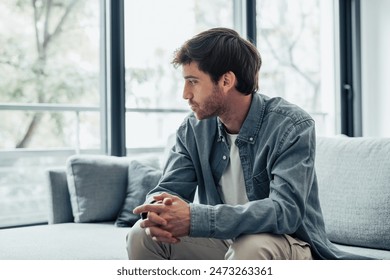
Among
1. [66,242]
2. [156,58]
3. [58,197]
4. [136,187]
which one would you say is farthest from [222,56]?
[156,58]

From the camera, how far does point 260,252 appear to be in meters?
1.42

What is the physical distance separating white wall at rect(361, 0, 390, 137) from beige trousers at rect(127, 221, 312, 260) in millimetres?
3219

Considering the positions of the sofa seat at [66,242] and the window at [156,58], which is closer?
the sofa seat at [66,242]

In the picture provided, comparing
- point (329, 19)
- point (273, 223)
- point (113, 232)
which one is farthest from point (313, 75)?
point (273, 223)

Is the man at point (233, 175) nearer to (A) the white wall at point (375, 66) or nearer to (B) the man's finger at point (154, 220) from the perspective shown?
(B) the man's finger at point (154, 220)

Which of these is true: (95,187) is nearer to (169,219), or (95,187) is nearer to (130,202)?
(130,202)

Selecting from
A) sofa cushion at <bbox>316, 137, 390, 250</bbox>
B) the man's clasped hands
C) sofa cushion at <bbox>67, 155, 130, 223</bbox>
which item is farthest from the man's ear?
sofa cushion at <bbox>67, 155, 130, 223</bbox>

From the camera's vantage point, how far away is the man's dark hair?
175cm

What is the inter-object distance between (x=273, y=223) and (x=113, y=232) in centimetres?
124

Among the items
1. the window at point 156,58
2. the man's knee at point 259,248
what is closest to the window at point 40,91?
the window at point 156,58

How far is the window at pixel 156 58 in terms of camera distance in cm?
371

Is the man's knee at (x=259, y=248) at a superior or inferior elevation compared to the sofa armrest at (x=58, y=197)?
superior

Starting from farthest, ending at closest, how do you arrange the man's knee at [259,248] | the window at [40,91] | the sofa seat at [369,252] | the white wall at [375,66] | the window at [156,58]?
1. the white wall at [375,66]
2. the window at [156,58]
3. the window at [40,91]
4. the sofa seat at [369,252]
5. the man's knee at [259,248]
